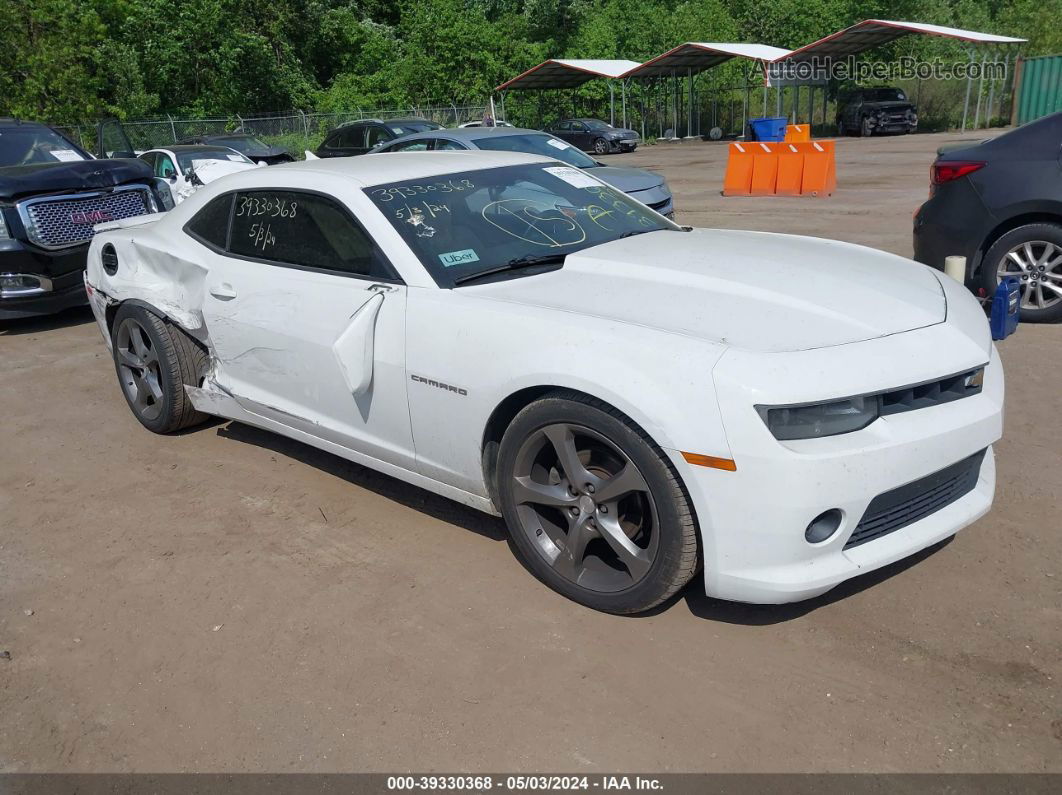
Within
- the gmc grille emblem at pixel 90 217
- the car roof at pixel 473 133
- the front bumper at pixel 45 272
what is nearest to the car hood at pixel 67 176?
the gmc grille emblem at pixel 90 217

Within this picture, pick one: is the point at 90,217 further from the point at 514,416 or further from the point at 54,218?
the point at 514,416

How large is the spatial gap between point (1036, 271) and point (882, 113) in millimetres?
28504

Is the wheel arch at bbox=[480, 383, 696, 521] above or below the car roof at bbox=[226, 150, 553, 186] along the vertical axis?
below

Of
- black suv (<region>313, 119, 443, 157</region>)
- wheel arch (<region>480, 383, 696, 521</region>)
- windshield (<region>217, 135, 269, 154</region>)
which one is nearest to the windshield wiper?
wheel arch (<region>480, 383, 696, 521</region>)

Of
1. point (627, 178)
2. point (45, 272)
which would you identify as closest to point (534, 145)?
point (627, 178)

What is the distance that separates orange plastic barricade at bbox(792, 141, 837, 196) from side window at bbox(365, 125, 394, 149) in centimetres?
754

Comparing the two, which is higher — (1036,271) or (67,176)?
(67,176)

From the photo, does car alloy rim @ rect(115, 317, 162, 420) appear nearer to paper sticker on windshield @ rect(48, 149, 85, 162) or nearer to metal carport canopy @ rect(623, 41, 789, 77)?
paper sticker on windshield @ rect(48, 149, 85, 162)

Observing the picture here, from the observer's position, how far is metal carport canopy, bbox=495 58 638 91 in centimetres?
3453

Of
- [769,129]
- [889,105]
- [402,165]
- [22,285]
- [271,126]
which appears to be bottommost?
[889,105]

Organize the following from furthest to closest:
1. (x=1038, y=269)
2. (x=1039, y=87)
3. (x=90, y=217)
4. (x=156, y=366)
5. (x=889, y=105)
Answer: (x=1039, y=87), (x=889, y=105), (x=90, y=217), (x=1038, y=269), (x=156, y=366)

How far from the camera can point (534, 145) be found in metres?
11.1

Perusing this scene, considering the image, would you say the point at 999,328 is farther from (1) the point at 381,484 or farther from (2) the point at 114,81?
(2) the point at 114,81

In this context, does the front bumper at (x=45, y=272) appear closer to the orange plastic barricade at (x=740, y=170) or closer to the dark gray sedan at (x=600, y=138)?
the orange plastic barricade at (x=740, y=170)
